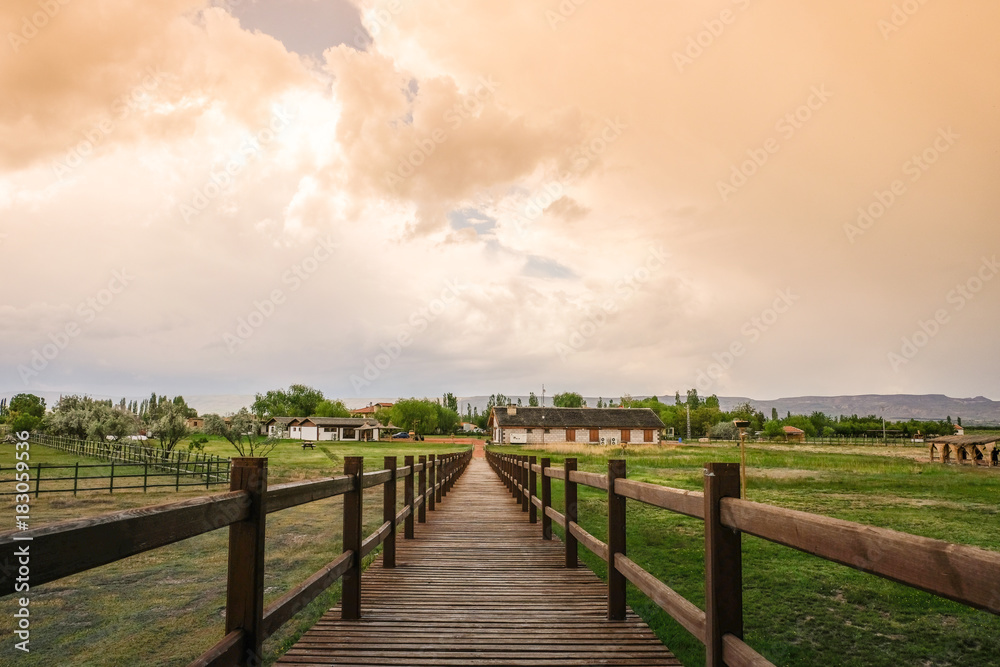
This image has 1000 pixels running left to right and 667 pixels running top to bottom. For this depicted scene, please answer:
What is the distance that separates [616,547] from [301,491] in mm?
2501

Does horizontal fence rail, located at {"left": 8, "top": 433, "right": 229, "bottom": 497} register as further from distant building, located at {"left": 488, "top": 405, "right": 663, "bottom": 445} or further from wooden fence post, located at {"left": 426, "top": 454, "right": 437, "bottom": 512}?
distant building, located at {"left": 488, "top": 405, "right": 663, "bottom": 445}

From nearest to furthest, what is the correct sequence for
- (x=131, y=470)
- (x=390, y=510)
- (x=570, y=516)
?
(x=390, y=510), (x=570, y=516), (x=131, y=470)

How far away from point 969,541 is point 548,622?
33.9 ft

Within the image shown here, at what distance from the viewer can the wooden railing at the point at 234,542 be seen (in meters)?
1.49

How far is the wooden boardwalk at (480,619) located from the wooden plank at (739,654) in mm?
1342

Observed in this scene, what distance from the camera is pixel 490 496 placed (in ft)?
51.3

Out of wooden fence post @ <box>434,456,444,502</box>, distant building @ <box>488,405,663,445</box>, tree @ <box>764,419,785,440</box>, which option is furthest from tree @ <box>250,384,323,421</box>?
wooden fence post @ <box>434,456,444,502</box>

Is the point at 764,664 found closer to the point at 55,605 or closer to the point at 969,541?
the point at 55,605

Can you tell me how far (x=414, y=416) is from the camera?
102812mm

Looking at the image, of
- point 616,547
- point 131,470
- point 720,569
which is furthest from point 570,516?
point 131,470

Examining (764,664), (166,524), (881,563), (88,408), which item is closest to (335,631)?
(166,524)

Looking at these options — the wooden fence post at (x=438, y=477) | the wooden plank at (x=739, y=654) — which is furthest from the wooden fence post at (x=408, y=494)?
the wooden plank at (x=739, y=654)

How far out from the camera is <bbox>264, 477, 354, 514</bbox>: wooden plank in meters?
2.98

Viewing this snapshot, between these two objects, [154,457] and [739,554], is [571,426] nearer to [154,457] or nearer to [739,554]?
[154,457]
